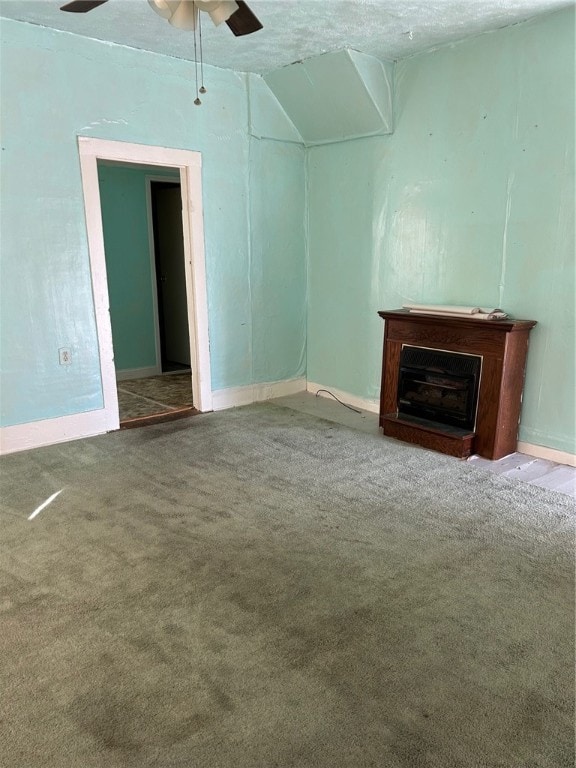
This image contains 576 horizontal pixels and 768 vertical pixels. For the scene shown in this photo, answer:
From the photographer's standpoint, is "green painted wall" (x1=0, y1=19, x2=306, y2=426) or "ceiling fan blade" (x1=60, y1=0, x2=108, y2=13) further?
"green painted wall" (x1=0, y1=19, x2=306, y2=426)

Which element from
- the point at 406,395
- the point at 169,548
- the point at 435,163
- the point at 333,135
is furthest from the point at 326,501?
the point at 333,135

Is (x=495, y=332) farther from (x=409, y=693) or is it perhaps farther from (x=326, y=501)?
(x=409, y=693)

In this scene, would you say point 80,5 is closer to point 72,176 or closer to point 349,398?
point 72,176

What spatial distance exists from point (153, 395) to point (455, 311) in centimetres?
283

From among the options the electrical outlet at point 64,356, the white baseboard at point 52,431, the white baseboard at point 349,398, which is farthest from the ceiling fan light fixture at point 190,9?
the white baseboard at point 349,398

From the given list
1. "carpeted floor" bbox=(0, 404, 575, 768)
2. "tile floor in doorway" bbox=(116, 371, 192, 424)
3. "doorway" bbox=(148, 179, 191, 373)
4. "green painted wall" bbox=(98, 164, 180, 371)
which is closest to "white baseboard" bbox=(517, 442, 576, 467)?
"carpeted floor" bbox=(0, 404, 575, 768)

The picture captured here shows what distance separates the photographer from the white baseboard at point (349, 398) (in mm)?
4574

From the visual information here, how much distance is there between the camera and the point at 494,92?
343cm

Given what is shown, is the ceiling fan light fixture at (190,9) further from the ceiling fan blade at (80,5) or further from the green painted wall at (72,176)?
the green painted wall at (72,176)

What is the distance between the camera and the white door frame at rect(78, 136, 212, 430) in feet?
12.1

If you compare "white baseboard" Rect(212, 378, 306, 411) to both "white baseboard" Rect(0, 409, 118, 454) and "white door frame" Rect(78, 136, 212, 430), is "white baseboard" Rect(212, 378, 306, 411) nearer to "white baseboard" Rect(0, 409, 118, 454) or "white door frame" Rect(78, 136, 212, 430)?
"white door frame" Rect(78, 136, 212, 430)

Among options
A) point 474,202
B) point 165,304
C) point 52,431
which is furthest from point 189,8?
point 165,304

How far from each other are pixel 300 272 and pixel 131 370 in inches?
83.6

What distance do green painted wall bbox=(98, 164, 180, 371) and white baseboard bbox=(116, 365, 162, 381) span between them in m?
0.03
